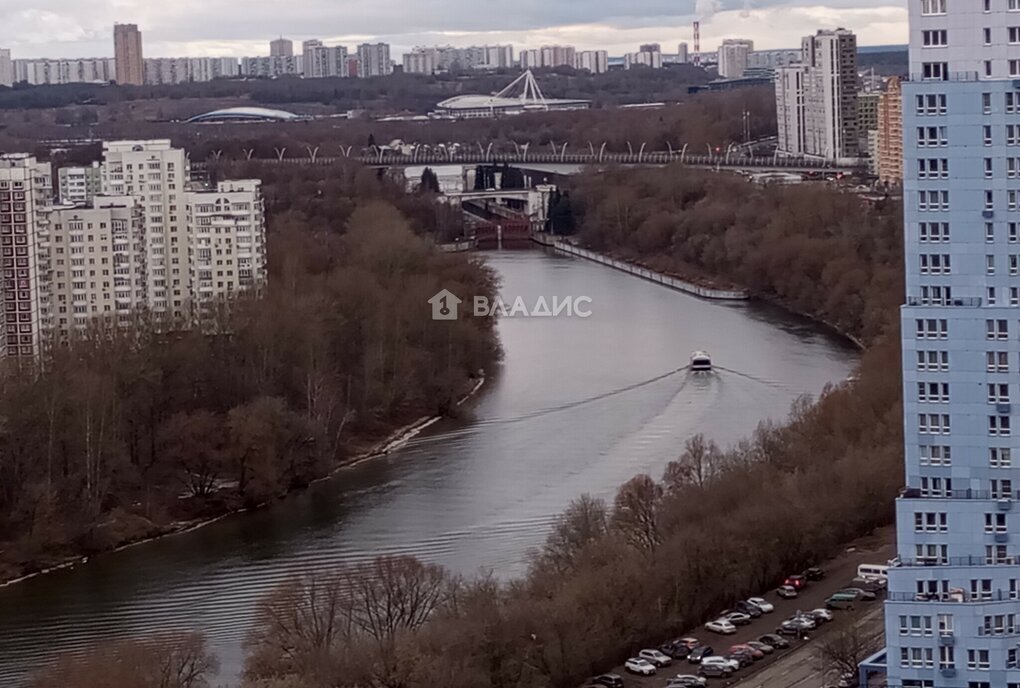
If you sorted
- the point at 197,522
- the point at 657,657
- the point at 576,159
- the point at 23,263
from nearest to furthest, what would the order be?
the point at 657,657 < the point at 197,522 < the point at 23,263 < the point at 576,159

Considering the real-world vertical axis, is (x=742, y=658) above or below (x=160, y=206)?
below

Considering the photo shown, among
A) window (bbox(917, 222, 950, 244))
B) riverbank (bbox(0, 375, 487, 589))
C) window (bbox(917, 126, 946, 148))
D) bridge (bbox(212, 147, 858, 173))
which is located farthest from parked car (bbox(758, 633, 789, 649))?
bridge (bbox(212, 147, 858, 173))

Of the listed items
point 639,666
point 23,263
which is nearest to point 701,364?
point 23,263

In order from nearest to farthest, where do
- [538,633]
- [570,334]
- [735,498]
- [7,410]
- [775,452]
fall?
[538,633] → [735,498] → [775,452] → [7,410] → [570,334]

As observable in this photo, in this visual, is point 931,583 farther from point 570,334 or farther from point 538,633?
point 570,334

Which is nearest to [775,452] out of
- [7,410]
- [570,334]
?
[7,410]

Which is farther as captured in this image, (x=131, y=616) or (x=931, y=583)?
(x=131, y=616)

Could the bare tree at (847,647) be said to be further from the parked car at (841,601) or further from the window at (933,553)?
the window at (933,553)

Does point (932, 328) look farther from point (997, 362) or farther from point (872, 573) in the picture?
point (872, 573)

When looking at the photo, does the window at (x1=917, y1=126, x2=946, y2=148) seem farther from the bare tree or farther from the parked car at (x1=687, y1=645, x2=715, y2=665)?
the parked car at (x1=687, y1=645, x2=715, y2=665)
